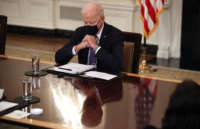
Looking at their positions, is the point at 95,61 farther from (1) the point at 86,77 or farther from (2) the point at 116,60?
(1) the point at 86,77

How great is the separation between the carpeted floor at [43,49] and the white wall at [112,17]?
37cm

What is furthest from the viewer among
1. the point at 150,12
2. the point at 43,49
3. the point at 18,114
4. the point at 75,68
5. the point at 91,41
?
the point at 43,49

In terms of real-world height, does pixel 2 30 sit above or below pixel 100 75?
above

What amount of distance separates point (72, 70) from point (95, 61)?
455mm

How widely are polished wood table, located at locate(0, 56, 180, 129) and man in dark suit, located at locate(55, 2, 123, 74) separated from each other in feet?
0.85

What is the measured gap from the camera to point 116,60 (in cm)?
328

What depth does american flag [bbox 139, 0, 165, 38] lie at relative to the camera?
5.96 meters

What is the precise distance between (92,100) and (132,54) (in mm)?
939

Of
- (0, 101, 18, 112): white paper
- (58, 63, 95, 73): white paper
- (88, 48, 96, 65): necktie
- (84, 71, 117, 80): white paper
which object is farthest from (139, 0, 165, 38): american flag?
(0, 101, 18, 112): white paper

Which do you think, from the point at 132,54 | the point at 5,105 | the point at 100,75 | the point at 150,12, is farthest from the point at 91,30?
the point at 150,12

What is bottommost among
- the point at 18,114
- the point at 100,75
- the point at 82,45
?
the point at 18,114

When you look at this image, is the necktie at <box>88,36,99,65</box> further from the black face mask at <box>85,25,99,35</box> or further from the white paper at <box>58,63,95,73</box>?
the white paper at <box>58,63,95,73</box>

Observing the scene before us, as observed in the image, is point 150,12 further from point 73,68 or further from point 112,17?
Result: point 73,68

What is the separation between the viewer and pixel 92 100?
8.48 ft
